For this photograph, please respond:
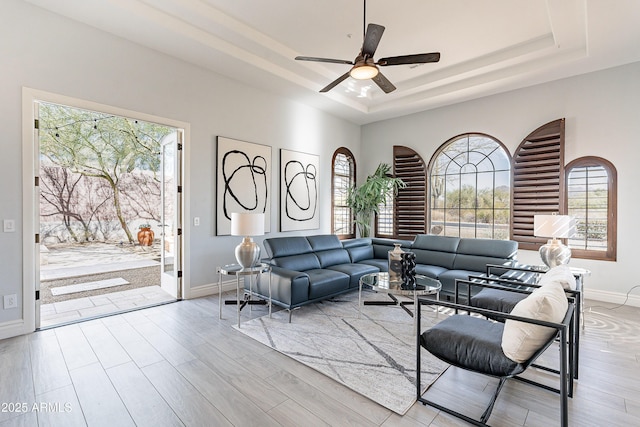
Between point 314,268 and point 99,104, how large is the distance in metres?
3.33

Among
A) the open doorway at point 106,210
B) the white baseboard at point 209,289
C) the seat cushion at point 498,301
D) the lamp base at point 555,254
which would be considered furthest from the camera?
the open doorway at point 106,210

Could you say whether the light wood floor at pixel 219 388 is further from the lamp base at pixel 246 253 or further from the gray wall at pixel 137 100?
the gray wall at pixel 137 100

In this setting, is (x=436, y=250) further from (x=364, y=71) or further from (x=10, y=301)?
(x=10, y=301)

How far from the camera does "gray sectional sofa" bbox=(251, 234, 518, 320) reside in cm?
363

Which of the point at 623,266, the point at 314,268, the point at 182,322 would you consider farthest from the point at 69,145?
the point at 623,266

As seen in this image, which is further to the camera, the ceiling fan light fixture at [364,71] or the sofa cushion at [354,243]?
the sofa cushion at [354,243]

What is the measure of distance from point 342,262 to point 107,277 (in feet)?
14.6

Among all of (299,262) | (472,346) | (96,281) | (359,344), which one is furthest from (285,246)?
(96,281)

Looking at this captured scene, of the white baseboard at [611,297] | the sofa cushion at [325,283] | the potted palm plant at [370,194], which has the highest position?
the potted palm plant at [370,194]

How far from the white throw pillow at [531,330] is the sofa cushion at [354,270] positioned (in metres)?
2.58

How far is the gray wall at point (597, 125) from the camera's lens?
13.6 ft

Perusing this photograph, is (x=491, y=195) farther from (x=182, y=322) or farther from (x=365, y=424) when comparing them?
(x=182, y=322)

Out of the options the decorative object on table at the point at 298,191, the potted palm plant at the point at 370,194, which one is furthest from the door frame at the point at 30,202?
the potted palm plant at the point at 370,194

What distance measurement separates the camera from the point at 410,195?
636cm
